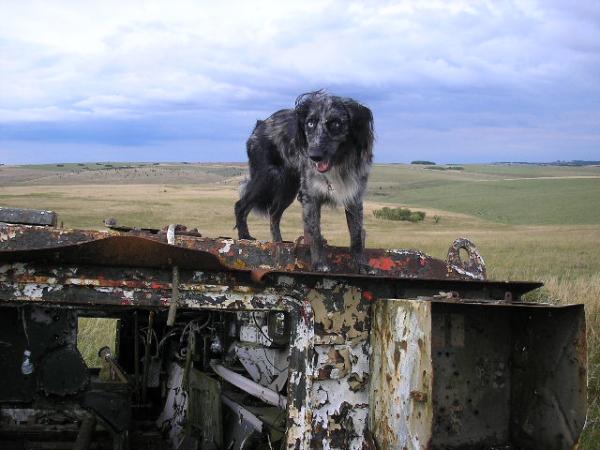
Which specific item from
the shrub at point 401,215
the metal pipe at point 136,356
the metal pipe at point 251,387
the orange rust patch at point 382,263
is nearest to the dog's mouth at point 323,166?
the orange rust patch at point 382,263

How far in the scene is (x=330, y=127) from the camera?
4.60 m

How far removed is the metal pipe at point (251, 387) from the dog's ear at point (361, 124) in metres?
1.69

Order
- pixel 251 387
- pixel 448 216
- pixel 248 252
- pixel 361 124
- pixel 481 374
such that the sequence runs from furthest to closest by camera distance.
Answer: pixel 448 216
pixel 361 124
pixel 251 387
pixel 248 252
pixel 481 374

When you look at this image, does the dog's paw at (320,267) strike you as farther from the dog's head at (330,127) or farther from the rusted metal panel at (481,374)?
the dog's head at (330,127)

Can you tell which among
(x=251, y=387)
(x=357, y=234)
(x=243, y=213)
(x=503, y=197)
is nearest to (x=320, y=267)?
(x=251, y=387)

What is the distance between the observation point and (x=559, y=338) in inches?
112

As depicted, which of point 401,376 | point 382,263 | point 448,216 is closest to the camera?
point 401,376

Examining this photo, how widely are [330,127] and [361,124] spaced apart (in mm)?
247

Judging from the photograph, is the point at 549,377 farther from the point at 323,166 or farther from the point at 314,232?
Result: the point at 323,166

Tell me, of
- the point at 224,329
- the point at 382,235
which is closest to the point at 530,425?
the point at 224,329

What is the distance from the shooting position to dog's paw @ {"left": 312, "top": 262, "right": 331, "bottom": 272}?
3320mm

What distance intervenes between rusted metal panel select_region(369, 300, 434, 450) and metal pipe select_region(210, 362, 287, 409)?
550 millimetres

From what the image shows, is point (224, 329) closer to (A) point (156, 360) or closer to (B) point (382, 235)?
(A) point (156, 360)

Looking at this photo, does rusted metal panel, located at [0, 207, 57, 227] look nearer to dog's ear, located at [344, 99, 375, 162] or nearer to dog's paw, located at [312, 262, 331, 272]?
dog's paw, located at [312, 262, 331, 272]
